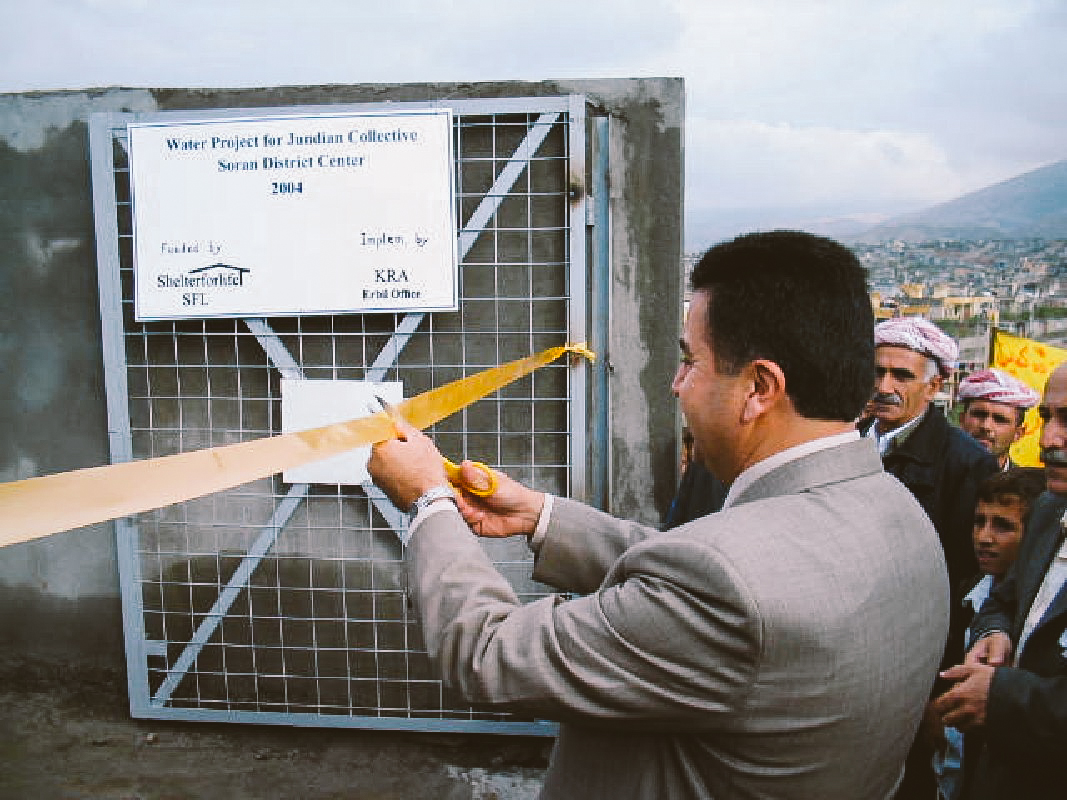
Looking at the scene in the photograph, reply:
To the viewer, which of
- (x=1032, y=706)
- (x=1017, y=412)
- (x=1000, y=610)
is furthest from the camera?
(x=1017, y=412)

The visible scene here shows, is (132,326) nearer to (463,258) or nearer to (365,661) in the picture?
(463,258)

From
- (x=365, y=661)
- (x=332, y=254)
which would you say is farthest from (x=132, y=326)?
(x=365, y=661)

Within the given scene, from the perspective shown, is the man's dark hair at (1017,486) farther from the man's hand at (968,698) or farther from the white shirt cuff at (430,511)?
the white shirt cuff at (430,511)

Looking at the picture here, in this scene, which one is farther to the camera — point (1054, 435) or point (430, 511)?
point (1054, 435)

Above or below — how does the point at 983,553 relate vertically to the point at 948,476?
below

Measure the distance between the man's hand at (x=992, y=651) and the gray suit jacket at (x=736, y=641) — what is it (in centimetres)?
95

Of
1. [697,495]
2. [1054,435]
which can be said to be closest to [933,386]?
[697,495]

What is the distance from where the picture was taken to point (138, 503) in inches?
60.2

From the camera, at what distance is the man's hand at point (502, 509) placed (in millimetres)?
1893

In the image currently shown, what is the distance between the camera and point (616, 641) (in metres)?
1.19

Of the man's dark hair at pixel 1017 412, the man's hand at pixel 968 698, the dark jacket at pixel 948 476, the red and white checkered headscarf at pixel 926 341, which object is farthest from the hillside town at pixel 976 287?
the man's hand at pixel 968 698

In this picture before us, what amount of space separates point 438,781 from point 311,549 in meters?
1.21

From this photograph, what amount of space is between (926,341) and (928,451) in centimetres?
52

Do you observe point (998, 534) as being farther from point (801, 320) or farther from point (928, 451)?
point (801, 320)
